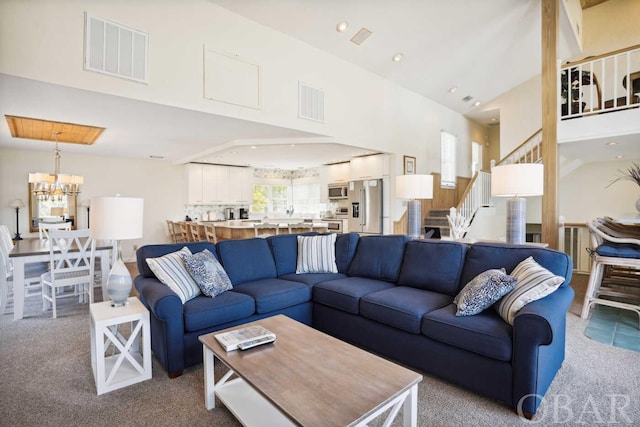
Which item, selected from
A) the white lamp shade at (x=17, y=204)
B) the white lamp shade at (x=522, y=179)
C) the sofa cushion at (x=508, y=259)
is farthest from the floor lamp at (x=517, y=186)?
the white lamp shade at (x=17, y=204)

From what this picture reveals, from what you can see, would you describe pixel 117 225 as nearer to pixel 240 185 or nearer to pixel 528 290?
pixel 528 290

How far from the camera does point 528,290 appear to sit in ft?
6.66

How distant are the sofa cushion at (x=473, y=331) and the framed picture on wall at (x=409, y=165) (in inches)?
199

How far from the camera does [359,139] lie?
19.7ft

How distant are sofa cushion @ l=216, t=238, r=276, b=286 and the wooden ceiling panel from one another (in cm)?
306

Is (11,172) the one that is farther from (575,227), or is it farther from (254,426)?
(575,227)

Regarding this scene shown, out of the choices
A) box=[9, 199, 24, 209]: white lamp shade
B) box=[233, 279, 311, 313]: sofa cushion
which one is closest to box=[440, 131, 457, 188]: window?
box=[233, 279, 311, 313]: sofa cushion

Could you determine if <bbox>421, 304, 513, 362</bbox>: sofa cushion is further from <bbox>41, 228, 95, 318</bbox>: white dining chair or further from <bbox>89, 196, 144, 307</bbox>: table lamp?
<bbox>41, 228, 95, 318</bbox>: white dining chair

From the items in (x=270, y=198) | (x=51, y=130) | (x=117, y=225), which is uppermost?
(x=51, y=130)

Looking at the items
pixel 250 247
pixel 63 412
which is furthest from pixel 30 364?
pixel 250 247

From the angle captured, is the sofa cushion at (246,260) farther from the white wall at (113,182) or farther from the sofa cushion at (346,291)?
the white wall at (113,182)

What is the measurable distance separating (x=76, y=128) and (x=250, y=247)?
3.51m

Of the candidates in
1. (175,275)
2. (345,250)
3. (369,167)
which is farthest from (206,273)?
(369,167)

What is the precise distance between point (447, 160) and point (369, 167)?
288cm
